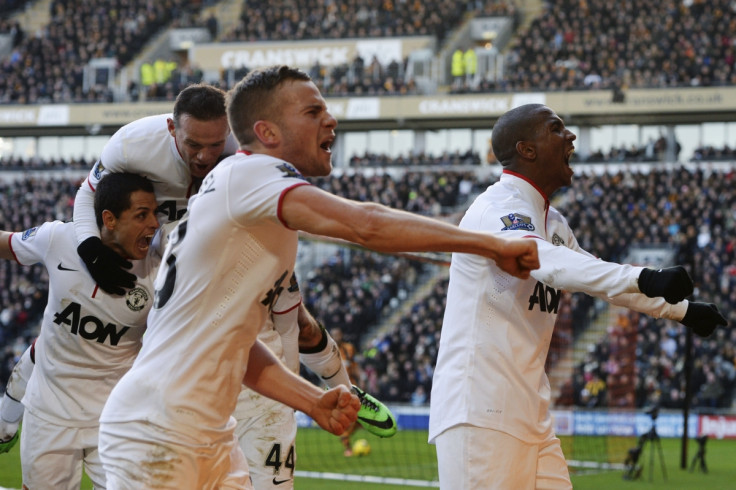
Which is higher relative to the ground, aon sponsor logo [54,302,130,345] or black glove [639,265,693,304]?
black glove [639,265,693,304]

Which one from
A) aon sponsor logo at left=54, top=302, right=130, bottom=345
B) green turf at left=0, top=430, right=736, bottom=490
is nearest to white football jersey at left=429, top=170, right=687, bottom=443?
aon sponsor logo at left=54, top=302, right=130, bottom=345

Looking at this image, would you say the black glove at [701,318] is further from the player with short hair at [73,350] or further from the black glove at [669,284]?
the player with short hair at [73,350]

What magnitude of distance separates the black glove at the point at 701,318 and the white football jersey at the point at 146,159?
8.24 feet

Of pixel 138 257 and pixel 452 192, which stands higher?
pixel 138 257

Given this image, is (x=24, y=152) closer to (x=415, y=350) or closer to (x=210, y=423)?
(x=415, y=350)

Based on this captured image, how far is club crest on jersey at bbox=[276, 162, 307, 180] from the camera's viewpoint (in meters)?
3.47

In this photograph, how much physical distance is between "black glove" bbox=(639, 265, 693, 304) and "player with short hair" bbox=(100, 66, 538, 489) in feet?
4.51

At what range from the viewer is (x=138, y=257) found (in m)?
5.55

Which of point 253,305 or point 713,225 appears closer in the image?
point 253,305

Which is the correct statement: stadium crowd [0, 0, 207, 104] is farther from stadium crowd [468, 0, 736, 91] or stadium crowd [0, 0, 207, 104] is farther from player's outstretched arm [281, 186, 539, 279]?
player's outstretched arm [281, 186, 539, 279]

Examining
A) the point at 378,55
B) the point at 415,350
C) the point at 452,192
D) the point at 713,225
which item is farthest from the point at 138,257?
the point at 378,55

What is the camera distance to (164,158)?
217 inches

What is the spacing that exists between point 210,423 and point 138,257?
211cm

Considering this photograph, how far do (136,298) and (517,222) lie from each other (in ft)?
7.13
